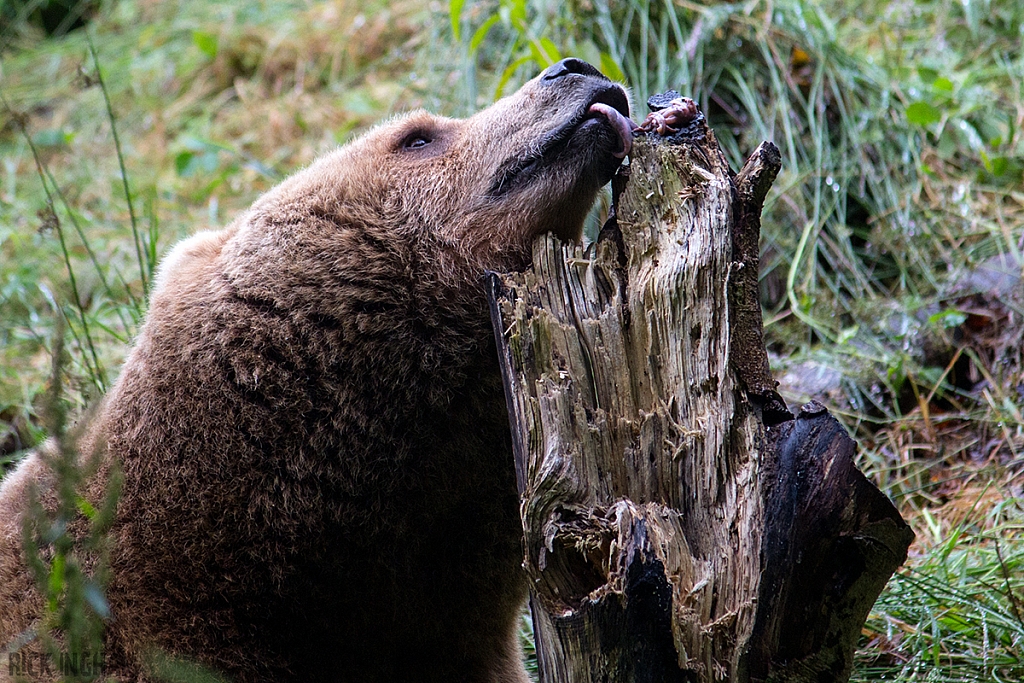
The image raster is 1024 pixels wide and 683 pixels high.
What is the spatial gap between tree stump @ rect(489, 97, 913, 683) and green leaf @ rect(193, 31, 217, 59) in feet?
21.7

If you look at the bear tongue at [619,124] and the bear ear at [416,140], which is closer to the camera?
the bear tongue at [619,124]

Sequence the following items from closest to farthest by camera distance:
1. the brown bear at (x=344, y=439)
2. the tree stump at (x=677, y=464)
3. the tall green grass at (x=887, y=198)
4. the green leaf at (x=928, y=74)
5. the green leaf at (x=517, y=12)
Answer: the tree stump at (x=677, y=464), the brown bear at (x=344, y=439), the tall green grass at (x=887, y=198), the green leaf at (x=517, y=12), the green leaf at (x=928, y=74)

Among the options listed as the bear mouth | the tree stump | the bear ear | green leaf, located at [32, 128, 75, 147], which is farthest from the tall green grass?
green leaf, located at [32, 128, 75, 147]

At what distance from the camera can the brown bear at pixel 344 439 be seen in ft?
8.67

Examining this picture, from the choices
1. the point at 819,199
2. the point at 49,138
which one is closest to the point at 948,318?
the point at 819,199

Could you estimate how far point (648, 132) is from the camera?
2.64 m

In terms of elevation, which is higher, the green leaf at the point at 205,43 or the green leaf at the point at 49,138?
the green leaf at the point at 205,43

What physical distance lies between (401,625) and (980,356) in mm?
3034

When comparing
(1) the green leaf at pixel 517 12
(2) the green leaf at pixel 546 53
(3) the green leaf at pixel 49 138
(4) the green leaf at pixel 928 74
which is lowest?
(4) the green leaf at pixel 928 74

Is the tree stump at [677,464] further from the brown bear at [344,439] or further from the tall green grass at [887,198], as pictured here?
the tall green grass at [887,198]

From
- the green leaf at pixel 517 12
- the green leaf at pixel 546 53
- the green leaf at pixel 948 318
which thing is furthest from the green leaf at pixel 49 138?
the green leaf at pixel 948 318

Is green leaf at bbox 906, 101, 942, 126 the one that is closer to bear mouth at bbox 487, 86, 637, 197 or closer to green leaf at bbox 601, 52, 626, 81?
green leaf at bbox 601, 52, 626, 81

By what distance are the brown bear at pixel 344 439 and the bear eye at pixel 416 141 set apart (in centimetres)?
24

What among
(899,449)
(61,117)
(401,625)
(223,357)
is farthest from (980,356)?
(61,117)
